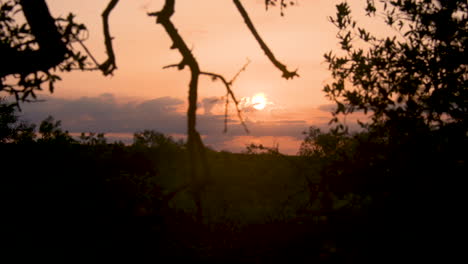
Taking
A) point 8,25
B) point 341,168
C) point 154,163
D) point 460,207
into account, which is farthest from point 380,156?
point 154,163

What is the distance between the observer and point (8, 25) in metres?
7.32

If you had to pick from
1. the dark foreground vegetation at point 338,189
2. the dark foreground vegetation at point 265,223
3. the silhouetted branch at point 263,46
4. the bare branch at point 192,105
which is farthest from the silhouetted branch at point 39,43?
the silhouetted branch at point 263,46

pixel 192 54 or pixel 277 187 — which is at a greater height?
pixel 192 54

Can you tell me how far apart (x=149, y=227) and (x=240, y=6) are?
19.8 ft

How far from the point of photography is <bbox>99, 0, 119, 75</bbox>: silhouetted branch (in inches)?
218

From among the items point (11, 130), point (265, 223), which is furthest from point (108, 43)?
point (11, 130)

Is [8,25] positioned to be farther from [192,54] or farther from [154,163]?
[154,163]

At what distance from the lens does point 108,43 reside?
5699 mm

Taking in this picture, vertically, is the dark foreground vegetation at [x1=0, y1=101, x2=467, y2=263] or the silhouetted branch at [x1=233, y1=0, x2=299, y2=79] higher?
the silhouetted branch at [x1=233, y1=0, x2=299, y2=79]

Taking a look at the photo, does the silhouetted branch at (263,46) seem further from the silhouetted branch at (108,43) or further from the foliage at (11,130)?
the foliage at (11,130)

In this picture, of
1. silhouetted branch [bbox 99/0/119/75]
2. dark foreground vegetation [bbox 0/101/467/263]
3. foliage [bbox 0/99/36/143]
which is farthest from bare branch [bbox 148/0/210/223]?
foliage [bbox 0/99/36/143]

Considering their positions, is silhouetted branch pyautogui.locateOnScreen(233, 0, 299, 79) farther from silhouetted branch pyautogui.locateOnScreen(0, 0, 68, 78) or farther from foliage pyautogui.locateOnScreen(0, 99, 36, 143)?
foliage pyautogui.locateOnScreen(0, 99, 36, 143)

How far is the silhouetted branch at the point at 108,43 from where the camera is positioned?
554cm

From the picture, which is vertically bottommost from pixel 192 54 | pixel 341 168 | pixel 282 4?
pixel 341 168
